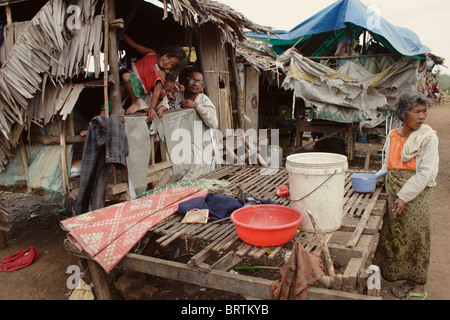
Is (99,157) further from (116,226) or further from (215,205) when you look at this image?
(215,205)

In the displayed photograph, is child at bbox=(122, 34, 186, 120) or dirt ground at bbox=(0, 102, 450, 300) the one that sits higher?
child at bbox=(122, 34, 186, 120)

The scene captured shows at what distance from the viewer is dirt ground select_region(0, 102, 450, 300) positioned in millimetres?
3615

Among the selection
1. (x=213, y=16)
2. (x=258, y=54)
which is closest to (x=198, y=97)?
(x=213, y=16)

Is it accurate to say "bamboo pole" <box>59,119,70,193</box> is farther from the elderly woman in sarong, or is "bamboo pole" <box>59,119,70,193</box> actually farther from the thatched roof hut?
the elderly woman in sarong

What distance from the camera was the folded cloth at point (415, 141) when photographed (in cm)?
303

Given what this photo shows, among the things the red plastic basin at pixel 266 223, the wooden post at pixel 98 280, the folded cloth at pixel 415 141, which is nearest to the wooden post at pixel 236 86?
the folded cloth at pixel 415 141

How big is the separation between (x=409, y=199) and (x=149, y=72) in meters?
3.62

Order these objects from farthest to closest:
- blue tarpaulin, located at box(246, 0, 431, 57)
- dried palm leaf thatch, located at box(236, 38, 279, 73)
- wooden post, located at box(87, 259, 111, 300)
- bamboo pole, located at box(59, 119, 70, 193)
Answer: dried palm leaf thatch, located at box(236, 38, 279, 73) < blue tarpaulin, located at box(246, 0, 431, 57) < bamboo pole, located at box(59, 119, 70, 193) < wooden post, located at box(87, 259, 111, 300)

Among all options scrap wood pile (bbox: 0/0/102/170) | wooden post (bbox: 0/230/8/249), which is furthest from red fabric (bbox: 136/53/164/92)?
wooden post (bbox: 0/230/8/249)

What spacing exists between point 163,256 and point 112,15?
9.91ft

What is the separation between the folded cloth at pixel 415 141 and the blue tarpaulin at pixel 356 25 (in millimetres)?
5660

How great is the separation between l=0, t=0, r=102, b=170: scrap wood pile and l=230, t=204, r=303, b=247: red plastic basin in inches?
98.4
